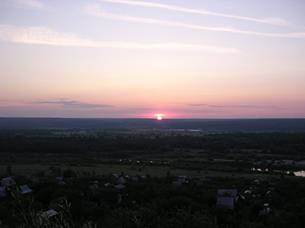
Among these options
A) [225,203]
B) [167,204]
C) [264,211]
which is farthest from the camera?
[225,203]

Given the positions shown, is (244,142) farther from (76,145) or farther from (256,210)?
(256,210)

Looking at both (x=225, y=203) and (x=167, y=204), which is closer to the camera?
(x=167, y=204)

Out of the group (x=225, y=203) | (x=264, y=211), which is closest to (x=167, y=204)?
(x=225, y=203)

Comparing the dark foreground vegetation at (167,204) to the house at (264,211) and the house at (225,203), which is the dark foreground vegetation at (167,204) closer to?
the house at (264,211)

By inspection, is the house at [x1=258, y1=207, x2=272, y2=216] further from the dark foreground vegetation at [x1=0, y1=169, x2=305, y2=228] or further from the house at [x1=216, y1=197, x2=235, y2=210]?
the house at [x1=216, y1=197, x2=235, y2=210]

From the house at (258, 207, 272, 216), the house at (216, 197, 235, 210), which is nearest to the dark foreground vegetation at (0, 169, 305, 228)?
the house at (258, 207, 272, 216)

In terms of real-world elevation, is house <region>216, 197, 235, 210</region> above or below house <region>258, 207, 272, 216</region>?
above

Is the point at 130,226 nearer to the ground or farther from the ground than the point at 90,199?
farther from the ground

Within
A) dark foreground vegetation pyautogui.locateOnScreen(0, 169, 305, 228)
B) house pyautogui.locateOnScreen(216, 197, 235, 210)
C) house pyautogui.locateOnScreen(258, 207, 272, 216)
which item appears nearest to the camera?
dark foreground vegetation pyautogui.locateOnScreen(0, 169, 305, 228)

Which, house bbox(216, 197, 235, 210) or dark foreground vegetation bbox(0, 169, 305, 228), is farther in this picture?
house bbox(216, 197, 235, 210)

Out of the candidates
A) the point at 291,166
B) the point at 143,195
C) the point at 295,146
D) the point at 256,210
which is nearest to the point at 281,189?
the point at 256,210

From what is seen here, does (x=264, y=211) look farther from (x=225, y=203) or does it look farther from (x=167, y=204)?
(x=167, y=204)
